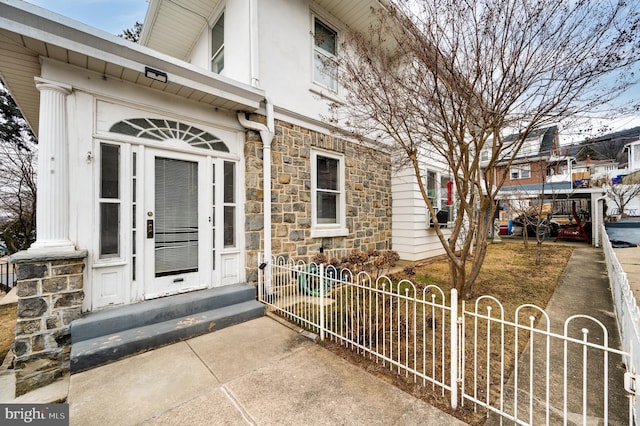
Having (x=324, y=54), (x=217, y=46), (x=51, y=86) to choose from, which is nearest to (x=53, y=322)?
(x=51, y=86)

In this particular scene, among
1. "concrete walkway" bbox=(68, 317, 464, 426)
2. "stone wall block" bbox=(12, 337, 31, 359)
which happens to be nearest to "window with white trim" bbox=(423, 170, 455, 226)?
"concrete walkway" bbox=(68, 317, 464, 426)

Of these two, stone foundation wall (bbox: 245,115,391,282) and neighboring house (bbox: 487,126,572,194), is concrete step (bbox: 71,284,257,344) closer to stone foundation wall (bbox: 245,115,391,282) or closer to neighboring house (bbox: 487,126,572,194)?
stone foundation wall (bbox: 245,115,391,282)

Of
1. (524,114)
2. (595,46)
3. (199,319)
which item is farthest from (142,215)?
(595,46)

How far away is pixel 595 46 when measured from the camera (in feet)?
9.99

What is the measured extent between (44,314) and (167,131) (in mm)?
2649

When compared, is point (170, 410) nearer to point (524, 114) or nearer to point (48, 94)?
point (48, 94)

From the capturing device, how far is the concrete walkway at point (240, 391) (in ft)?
6.73

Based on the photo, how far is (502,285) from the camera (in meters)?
5.37

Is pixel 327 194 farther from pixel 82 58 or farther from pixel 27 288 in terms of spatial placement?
pixel 27 288

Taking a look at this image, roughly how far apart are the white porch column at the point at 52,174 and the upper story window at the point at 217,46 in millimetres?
3199

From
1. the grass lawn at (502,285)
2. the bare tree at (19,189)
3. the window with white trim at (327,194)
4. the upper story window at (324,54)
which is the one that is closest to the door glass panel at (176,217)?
the window with white trim at (327,194)

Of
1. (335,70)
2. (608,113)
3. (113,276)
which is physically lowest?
(113,276)

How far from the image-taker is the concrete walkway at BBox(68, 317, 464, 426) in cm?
205

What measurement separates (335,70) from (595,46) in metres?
4.31
